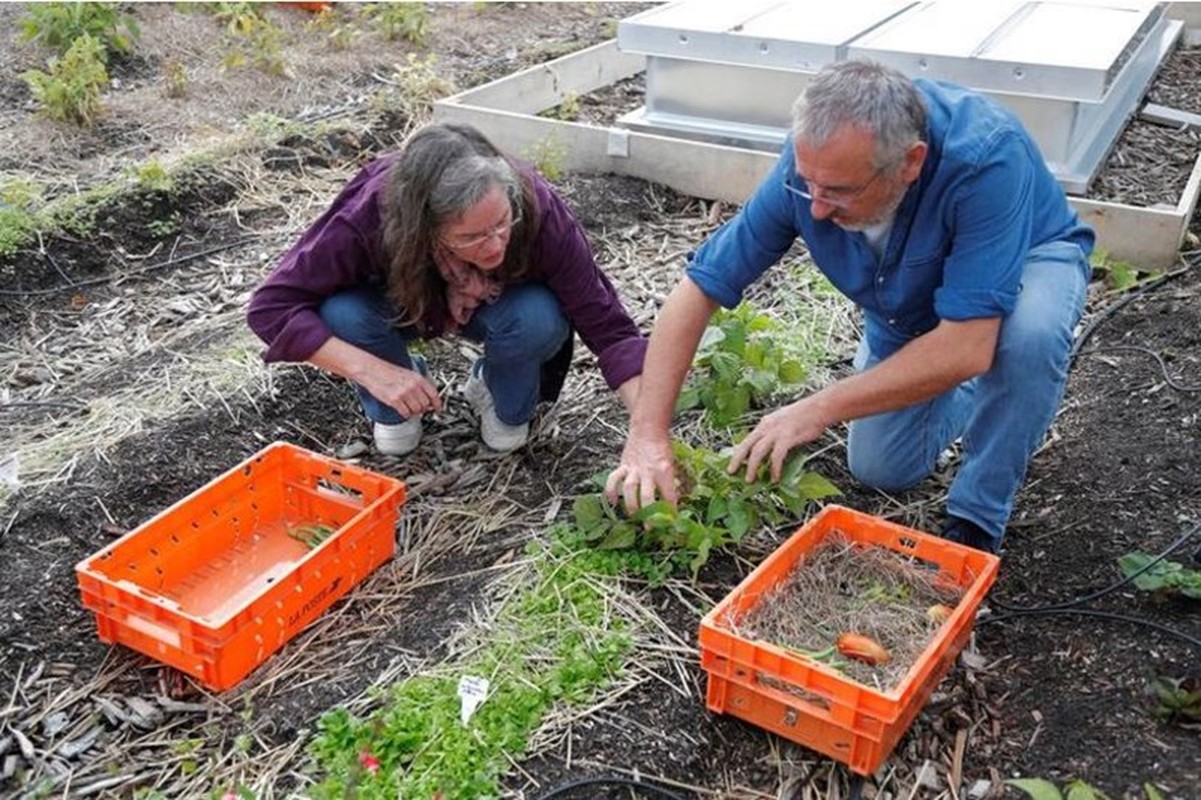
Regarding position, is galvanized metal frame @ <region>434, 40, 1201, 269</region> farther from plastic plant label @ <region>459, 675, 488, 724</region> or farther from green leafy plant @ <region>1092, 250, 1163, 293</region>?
plastic plant label @ <region>459, 675, 488, 724</region>

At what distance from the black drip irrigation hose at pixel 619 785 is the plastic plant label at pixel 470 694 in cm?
24

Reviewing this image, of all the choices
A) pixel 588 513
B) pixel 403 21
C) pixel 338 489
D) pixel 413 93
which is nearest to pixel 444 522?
pixel 338 489

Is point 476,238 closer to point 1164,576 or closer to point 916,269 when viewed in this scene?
point 916,269

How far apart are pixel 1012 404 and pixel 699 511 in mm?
769

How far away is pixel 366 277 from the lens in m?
3.26

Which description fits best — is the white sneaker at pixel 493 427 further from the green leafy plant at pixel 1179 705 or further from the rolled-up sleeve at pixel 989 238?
the green leafy plant at pixel 1179 705

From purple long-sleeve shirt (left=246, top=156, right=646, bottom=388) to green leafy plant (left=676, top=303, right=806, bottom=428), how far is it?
0.91ft

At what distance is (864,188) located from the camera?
8.49 feet

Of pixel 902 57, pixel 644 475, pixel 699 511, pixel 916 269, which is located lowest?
pixel 699 511

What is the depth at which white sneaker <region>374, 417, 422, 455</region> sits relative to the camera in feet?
11.8

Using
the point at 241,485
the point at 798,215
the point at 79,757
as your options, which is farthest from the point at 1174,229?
the point at 79,757

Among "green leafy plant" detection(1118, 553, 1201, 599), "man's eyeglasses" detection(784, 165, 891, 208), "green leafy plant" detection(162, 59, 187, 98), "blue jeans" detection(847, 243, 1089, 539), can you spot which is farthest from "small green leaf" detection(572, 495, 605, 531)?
"green leafy plant" detection(162, 59, 187, 98)

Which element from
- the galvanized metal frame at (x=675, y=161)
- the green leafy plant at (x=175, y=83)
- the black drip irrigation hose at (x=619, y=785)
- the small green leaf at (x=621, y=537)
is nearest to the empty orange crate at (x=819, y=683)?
the black drip irrigation hose at (x=619, y=785)

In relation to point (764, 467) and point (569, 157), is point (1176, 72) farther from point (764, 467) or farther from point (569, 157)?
point (764, 467)
